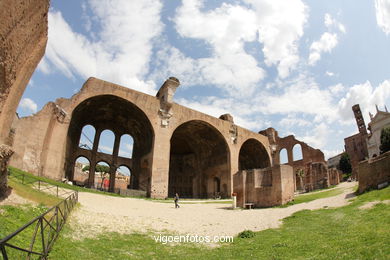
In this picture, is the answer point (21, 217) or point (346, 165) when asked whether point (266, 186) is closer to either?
point (21, 217)

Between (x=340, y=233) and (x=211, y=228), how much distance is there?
481cm

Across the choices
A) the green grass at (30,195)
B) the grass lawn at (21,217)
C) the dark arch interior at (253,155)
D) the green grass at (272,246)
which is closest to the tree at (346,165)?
the dark arch interior at (253,155)

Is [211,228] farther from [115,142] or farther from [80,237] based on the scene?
[115,142]

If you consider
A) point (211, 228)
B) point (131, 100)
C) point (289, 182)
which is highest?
point (131, 100)

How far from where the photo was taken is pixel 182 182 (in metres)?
38.2

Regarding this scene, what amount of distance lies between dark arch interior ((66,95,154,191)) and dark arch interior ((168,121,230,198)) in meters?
5.55

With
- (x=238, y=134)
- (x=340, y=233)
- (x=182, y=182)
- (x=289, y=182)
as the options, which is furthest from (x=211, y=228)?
(x=182, y=182)

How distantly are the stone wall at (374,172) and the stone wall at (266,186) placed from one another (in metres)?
4.04

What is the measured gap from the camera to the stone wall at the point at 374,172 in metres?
13.5

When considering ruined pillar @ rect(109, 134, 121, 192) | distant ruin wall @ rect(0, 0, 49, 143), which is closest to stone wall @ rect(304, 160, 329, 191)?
ruined pillar @ rect(109, 134, 121, 192)

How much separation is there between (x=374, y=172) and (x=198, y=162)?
2456 cm

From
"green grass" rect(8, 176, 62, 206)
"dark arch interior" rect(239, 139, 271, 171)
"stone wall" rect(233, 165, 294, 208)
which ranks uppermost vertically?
"dark arch interior" rect(239, 139, 271, 171)

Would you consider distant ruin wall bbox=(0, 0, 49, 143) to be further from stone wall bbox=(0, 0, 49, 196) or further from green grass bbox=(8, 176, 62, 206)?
green grass bbox=(8, 176, 62, 206)

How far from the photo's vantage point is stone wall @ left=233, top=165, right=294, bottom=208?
16516 millimetres
